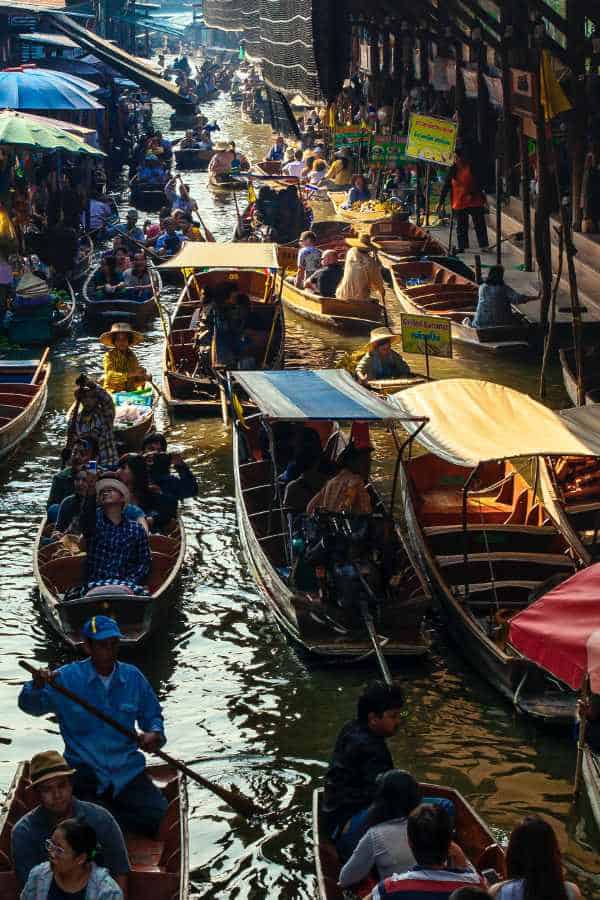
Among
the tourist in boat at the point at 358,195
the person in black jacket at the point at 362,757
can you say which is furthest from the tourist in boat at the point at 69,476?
the tourist in boat at the point at 358,195

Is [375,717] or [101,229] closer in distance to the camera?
[375,717]

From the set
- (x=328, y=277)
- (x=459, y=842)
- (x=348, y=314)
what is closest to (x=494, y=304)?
(x=348, y=314)

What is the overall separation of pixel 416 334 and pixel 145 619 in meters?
6.49

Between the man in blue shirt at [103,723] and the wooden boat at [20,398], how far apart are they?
8.96 m

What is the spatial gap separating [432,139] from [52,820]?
1973 cm

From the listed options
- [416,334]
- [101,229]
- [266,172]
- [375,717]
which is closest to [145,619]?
[375,717]

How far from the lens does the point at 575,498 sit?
1357cm

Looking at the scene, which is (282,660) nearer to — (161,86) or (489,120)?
(489,120)

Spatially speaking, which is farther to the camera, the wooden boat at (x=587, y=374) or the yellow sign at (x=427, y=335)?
the wooden boat at (x=587, y=374)

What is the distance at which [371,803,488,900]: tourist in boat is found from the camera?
594cm

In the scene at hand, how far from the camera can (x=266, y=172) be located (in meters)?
40.4

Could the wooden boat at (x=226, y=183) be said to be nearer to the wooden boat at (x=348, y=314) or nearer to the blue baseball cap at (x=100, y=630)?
the wooden boat at (x=348, y=314)

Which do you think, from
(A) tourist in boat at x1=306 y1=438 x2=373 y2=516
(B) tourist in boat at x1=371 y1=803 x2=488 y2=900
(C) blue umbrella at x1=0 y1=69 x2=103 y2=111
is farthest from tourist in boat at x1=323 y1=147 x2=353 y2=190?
(B) tourist in boat at x1=371 y1=803 x2=488 y2=900

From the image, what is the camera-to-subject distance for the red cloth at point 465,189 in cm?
2539
